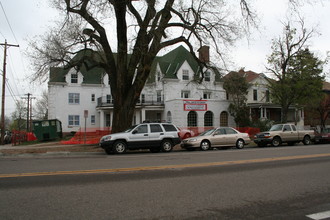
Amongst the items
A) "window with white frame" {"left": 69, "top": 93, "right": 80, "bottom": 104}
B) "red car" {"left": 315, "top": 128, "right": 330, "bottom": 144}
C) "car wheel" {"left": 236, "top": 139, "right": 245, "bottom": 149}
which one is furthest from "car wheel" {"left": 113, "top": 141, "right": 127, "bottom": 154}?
"window with white frame" {"left": 69, "top": 93, "right": 80, "bottom": 104}

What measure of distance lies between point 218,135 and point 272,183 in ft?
36.4

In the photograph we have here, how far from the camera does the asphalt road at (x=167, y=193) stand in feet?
14.9

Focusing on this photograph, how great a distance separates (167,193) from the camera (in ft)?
18.8

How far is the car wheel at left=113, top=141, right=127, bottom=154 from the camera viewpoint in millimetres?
14898

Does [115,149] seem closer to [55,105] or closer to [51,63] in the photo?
[51,63]

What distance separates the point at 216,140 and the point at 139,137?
5.16 meters

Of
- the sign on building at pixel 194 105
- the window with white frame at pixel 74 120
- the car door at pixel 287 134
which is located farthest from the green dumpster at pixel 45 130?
the car door at pixel 287 134

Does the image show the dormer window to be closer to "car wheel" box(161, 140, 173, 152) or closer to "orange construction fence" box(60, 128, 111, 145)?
"orange construction fence" box(60, 128, 111, 145)

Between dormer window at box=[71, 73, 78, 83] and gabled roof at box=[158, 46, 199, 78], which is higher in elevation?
gabled roof at box=[158, 46, 199, 78]

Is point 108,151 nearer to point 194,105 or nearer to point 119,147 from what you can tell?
point 119,147

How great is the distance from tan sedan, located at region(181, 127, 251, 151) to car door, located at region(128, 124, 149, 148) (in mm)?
3056

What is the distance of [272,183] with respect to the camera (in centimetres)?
675

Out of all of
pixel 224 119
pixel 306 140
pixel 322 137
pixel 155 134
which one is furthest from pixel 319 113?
pixel 155 134

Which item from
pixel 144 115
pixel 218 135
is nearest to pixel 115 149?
pixel 218 135
